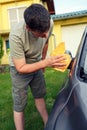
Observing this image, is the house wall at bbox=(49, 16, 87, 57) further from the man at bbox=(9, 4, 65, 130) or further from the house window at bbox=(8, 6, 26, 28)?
the man at bbox=(9, 4, 65, 130)

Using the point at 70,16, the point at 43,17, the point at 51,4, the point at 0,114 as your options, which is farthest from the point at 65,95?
the point at 51,4

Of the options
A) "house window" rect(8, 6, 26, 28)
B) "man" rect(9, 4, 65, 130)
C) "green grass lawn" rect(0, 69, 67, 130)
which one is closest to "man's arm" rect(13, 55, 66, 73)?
"man" rect(9, 4, 65, 130)

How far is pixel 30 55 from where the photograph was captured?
3.79 meters

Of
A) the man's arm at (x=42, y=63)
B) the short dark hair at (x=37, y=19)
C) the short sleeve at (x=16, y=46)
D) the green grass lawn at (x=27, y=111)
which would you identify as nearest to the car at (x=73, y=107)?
the man's arm at (x=42, y=63)

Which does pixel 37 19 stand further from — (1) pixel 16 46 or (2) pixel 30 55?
(2) pixel 30 55

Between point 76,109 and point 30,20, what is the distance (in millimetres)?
1018

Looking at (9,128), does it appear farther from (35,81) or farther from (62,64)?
(62,64)

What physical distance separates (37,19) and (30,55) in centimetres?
76

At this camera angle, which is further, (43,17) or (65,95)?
(43,17)

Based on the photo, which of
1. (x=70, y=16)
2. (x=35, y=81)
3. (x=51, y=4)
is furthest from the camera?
(x=51, y=4)

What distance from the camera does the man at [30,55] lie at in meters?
3.14

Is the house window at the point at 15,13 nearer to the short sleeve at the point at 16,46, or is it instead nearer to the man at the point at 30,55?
the man at the point at 30,55

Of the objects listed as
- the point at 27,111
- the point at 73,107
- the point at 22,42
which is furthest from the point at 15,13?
the point at 73,107

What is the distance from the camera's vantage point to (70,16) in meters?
17.0
